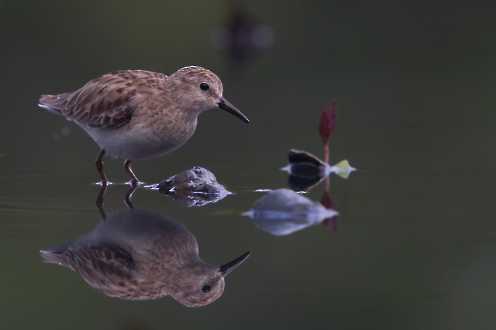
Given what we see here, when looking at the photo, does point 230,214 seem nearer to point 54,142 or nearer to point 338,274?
point 338,274

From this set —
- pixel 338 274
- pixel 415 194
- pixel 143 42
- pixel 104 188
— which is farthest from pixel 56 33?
pixel 338 274

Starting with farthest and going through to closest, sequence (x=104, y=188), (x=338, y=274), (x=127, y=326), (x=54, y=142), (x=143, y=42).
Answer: (x=143, y=42), (x=54, y=142), (x=104, y=188), (x=338, y=274), (x=127, y=326)

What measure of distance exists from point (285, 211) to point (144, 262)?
5.07 feet

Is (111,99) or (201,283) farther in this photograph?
(111,99)

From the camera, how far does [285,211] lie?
7.86 metres

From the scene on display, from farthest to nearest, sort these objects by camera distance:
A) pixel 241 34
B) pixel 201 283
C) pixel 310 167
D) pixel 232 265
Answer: pixel 241 34, pixel 310 167, pixel 232 265, pixel 201 283

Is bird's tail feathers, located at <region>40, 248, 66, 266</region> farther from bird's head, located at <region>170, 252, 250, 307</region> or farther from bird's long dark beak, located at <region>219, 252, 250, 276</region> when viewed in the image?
bird's long dark beak, located at <region>219, 252, 250, 276</region>

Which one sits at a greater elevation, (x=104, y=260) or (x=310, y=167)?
(x=310, y=167)

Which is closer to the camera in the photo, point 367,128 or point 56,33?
point 367,128

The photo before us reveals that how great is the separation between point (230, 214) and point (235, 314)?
2354 mm

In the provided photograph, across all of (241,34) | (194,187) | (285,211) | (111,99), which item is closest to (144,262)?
(285,211)

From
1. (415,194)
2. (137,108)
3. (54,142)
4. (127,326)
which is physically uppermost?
(54,142)

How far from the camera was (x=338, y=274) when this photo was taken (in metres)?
6.41

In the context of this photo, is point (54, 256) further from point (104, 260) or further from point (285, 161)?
point (285, 161)
